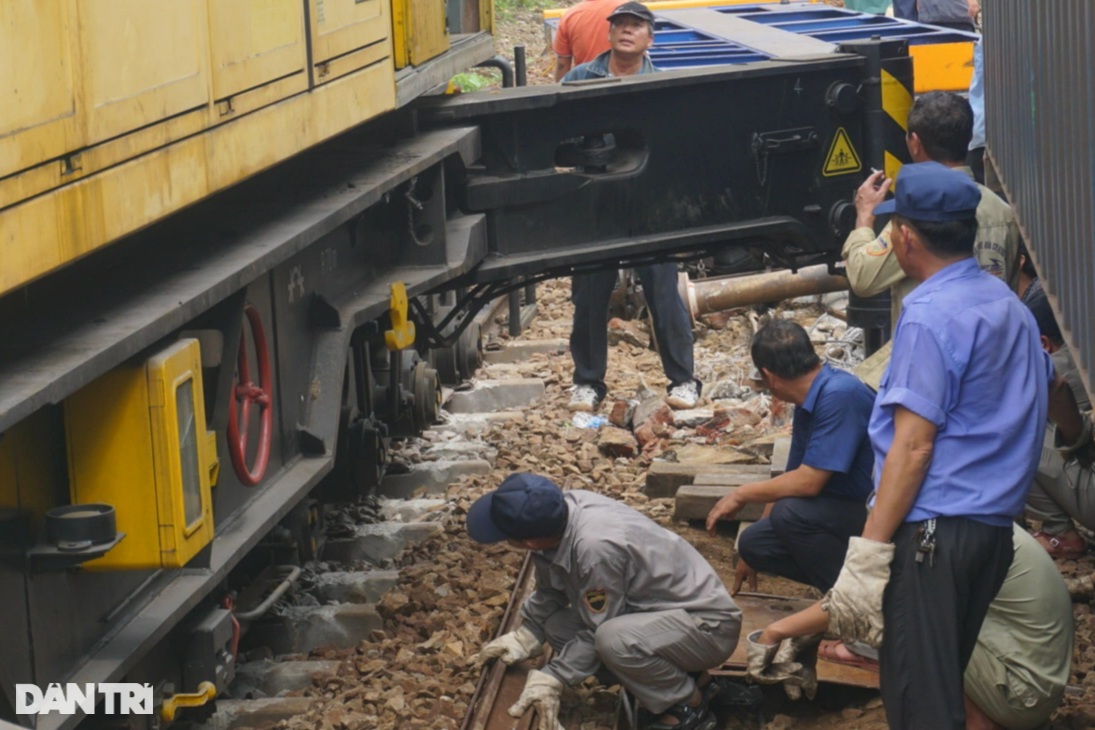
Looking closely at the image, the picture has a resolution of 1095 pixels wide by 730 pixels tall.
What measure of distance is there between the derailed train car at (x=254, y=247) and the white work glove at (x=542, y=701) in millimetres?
885

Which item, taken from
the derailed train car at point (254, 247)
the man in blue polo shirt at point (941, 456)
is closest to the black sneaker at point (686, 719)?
the man in blue polo shirt at point (941, 456)

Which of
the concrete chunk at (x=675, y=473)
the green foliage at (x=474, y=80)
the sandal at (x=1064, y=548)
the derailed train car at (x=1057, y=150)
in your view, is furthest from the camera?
the green foliage at (x=474, y=80)

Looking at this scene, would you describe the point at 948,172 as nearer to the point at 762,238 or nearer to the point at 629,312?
the point at 762,238

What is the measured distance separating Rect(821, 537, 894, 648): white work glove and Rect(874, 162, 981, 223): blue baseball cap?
79 centimetres

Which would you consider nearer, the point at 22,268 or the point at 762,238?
the point at 22,268

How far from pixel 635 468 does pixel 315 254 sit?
2612 millimetres

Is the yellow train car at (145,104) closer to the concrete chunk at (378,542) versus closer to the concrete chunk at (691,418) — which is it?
the concrete chunk at (378,542)

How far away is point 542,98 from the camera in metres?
5.71

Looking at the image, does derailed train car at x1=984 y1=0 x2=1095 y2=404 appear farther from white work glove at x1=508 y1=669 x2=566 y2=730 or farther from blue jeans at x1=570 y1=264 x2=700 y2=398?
blue jeans at x1=570 y1=264 x2=700 y2=398

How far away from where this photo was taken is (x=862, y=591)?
360 cm

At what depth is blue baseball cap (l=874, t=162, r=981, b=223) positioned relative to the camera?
3551 mm

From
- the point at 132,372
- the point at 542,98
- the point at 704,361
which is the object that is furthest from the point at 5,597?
the point at 704,361

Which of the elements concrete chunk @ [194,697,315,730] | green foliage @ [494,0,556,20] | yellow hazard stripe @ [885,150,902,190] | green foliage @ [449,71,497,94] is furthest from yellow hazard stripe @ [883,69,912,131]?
green foliage @ [494,0,556,20]

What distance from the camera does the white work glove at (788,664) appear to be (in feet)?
15.1
